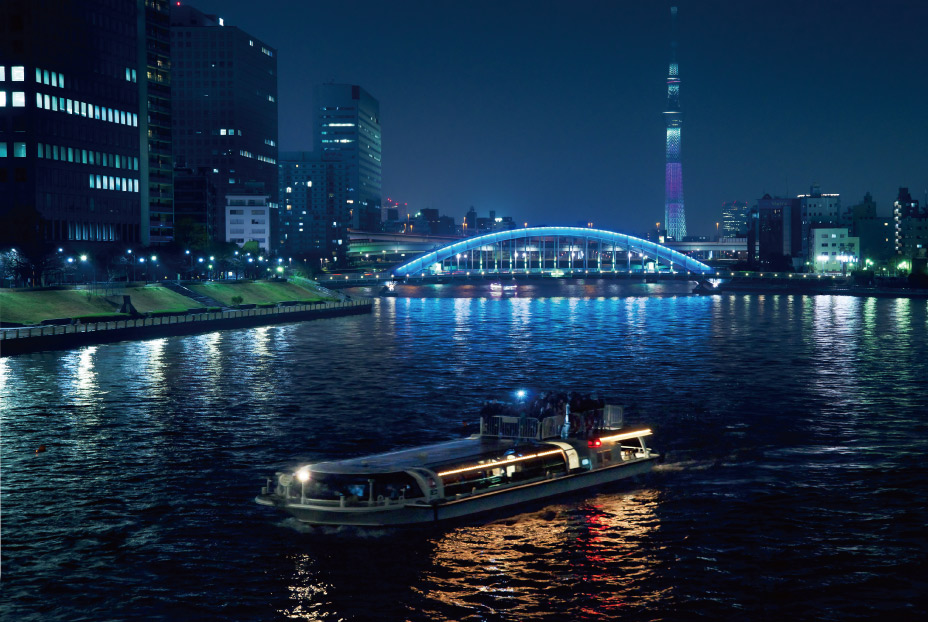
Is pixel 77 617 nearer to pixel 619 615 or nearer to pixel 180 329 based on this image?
pixel 619 615

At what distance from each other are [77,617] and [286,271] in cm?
17805

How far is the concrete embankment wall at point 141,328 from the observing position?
8288 cm

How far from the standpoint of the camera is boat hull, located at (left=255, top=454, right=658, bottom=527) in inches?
1152

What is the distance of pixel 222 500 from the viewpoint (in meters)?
33.2

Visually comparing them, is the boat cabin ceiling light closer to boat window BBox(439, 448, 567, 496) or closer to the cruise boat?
the cruise boat

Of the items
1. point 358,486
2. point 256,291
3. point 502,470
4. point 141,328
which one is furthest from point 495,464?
point 256,291

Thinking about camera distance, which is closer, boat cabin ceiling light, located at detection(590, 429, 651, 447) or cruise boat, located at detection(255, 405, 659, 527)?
cruise boat, located at detection(255, 405, 659, 527)

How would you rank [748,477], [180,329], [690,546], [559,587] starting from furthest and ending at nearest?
1. [180,329]
2. [748,477]
3. [690,546]
4. [559,587]

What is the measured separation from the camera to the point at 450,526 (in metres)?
29.9

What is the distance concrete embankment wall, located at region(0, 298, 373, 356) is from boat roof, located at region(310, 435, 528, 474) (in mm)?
54757

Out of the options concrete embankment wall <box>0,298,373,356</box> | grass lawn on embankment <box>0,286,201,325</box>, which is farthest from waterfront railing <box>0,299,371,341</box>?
grass lawn on embankment <box>0,286,201,325</box>

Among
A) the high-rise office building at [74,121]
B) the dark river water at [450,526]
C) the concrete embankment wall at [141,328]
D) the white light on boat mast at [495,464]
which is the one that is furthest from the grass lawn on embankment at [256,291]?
the white light on boat mast at [495,464]

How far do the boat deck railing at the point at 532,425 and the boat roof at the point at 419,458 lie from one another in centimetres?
71

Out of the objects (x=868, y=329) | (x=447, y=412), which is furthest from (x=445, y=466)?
(x=868, y=329)
